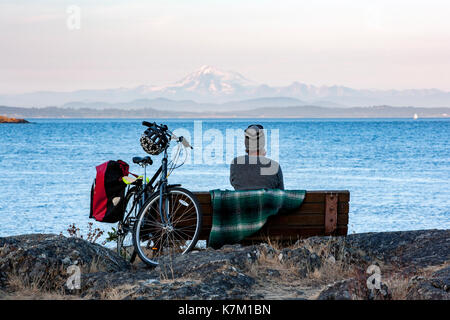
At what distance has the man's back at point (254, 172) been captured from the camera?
651 cm

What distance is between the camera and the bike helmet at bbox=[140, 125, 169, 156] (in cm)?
602

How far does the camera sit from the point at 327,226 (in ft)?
22.0

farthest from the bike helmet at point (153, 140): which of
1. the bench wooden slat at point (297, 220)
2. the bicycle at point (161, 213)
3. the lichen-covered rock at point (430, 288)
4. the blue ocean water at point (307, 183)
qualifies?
the blue ocean water at point (307, 183)

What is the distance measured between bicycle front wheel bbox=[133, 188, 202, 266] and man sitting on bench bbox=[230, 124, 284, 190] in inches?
27.9

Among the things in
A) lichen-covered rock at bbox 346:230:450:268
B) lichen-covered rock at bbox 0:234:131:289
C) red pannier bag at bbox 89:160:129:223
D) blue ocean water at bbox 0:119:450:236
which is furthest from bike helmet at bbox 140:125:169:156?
blue ocean water at bbox 0:119:450:236

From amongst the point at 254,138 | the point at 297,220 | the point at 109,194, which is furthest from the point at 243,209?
the point at 109,194

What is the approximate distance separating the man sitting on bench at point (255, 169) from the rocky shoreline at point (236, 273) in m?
0.75

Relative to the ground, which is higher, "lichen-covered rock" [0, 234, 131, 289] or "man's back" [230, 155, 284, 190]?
"man's back" [230, 155, 284, 190]

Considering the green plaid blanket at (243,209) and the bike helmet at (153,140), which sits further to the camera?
the green plaid blanket at (243,209)

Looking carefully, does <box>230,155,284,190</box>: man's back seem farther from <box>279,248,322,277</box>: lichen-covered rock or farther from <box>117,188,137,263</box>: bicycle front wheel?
<box>117,188,137,263</box>: bicycle front wheel

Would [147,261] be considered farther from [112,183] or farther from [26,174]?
[26,174]

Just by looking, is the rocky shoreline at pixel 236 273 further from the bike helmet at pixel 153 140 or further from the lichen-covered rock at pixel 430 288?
the bike helmet at pixel 153 140

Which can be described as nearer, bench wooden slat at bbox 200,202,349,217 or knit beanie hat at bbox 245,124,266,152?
knit beanie hat at bbox 245,124,266,152
